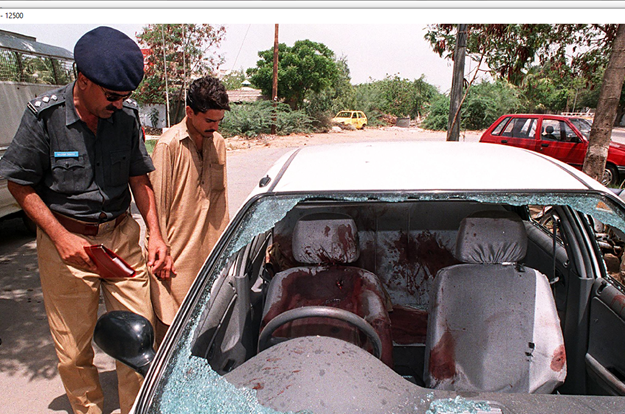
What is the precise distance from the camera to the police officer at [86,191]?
6.12ft

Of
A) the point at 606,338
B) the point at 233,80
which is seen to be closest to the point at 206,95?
the point at 606,338

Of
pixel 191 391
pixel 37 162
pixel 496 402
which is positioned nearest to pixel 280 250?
pixel 37 162

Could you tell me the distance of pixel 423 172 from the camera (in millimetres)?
1785

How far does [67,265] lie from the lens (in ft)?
6.71

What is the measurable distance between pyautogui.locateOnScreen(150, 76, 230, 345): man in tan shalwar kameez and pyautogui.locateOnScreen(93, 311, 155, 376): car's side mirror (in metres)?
0.93

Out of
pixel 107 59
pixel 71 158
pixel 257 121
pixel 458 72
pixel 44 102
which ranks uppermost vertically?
pixel 458 72

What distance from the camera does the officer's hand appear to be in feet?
6.33

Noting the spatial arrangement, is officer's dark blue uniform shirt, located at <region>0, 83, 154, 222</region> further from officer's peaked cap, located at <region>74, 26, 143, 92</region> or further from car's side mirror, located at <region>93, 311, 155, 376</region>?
car's side mirror, located at <region>93, 311, 155, 376</region>

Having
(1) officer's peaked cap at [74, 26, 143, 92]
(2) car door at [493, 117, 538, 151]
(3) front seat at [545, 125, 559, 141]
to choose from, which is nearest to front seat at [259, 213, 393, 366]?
(1) officer's peaked cap at [74, 26, 143, 92]

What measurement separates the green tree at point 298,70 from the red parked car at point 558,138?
17037mm

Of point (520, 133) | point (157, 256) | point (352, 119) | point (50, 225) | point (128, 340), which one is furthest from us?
point (352, 119)

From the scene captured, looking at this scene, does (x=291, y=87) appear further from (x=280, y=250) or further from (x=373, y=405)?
(x=373, y=405)

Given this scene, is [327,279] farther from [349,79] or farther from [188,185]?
[349,79]

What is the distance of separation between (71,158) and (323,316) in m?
1.32
